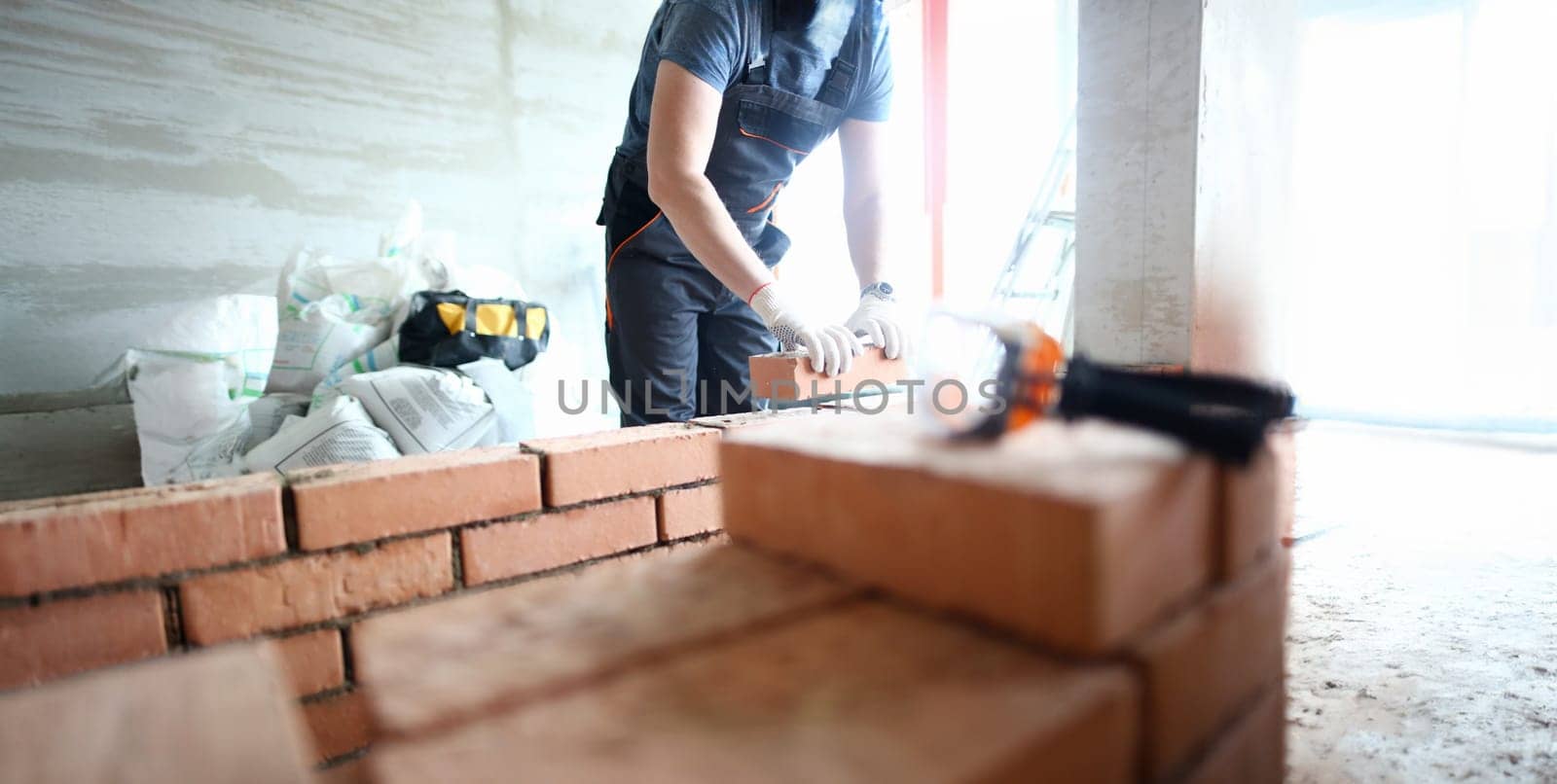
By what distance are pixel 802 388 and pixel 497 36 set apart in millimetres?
4015

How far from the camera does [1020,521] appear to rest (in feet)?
1.83

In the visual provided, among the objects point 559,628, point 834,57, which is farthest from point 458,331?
point 559,628

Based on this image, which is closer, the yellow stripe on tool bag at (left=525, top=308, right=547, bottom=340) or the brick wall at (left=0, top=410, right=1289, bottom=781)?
the brick wall at (left=0, top=410, right=1289, bottom=781)

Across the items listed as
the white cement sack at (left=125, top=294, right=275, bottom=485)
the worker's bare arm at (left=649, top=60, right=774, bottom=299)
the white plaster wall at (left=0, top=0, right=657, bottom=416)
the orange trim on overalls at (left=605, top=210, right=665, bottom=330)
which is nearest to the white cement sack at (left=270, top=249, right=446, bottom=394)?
the white cement sack at (left=125, top=294, right=275, bottom=485)

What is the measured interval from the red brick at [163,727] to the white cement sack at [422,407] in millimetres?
2223

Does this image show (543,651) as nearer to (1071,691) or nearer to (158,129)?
(1071,691)

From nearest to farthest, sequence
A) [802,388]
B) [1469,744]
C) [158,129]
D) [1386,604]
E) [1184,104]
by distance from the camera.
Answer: [1469,744] → [1386,604] → [802,388] → [1184,104] → [158,129]

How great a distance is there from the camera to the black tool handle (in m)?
0.63

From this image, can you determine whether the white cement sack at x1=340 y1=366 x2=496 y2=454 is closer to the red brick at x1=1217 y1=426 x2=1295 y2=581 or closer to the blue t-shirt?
the blue t-shirt

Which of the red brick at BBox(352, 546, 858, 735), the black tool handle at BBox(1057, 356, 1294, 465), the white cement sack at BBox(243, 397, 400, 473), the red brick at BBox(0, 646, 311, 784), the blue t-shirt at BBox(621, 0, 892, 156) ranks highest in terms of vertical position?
the blue t-shirt at BBox(621, 0, 892, 156)

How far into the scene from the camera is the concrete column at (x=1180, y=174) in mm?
2320

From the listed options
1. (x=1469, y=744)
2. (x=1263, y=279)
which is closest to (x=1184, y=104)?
(x=1263, y=279)

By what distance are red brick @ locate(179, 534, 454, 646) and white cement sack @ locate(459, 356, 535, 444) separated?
5.23 feet

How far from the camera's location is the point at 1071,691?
0.51m
